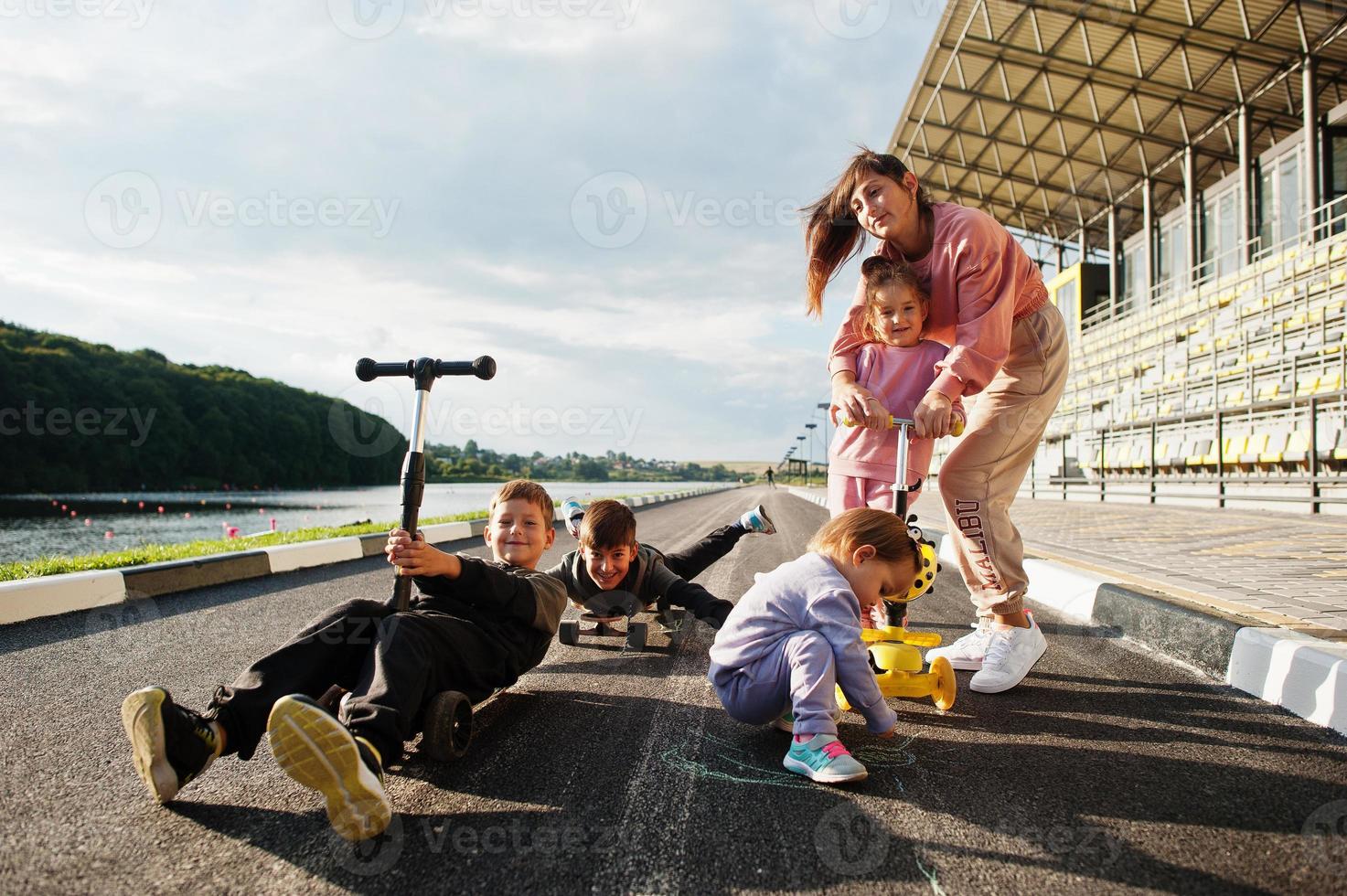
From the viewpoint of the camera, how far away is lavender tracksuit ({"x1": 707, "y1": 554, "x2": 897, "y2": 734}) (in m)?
1.97

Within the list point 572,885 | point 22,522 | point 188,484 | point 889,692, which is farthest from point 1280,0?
point 188,484

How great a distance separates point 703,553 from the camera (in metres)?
4.42

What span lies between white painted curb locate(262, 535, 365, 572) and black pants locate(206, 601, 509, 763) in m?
4.72

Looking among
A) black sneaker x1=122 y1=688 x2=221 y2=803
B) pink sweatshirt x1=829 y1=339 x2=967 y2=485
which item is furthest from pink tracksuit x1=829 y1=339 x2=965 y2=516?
black sneaker x1=122 y1=688 x2=221 y2=803

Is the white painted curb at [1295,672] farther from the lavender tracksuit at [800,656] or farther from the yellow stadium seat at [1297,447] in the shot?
the yellow stadium seat at [1297,447]

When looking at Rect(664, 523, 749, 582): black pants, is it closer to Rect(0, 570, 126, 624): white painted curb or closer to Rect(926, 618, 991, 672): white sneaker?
Rect(926, 618, 991, 672): white sneaker

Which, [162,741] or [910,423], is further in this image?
[910,423]

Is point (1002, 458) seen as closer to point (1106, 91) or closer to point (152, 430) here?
point (1106, 91)

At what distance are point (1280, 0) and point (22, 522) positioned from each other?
116ft

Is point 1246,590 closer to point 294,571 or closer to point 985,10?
point 294,571

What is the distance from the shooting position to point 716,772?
1.89 meters

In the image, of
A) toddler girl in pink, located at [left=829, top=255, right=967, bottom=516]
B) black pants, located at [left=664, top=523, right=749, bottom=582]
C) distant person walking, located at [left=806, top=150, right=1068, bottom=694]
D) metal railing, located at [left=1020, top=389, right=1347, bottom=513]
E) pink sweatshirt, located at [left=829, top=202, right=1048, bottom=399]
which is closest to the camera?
pink sweatshirt, located at [left=829, top=202, right=1048, bottom=399]

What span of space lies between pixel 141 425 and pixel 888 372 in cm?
5966

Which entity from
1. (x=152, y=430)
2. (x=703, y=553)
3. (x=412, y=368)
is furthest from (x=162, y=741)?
(x=152, y=430)
